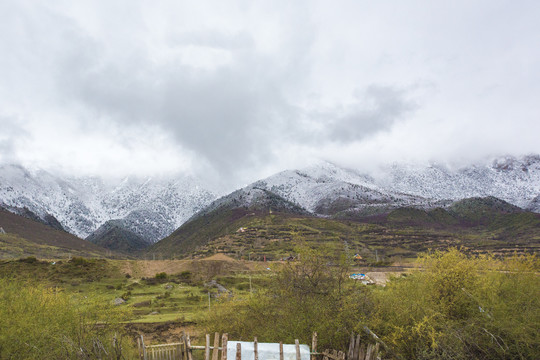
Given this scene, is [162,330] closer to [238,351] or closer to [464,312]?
[238,351]

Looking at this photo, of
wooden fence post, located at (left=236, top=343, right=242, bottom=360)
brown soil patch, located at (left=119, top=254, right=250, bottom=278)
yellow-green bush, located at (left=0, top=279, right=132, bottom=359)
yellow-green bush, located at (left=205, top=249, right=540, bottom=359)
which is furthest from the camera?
brown soil patch, located at (left=119, top=254, right=250, bottom=278)

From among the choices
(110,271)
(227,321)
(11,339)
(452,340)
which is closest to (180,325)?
(227,321)

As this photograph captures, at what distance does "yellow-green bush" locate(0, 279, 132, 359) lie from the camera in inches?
640

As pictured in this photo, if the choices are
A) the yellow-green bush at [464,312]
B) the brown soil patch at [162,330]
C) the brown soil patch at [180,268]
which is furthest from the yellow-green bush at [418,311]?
the brown soil patch at [180,268]

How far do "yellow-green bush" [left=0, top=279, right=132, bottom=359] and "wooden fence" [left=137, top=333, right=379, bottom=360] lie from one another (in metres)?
2.51

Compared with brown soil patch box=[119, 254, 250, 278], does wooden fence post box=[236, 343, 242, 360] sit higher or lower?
higher

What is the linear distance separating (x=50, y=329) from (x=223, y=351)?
1106cm

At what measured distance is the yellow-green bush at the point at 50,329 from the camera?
1625cm

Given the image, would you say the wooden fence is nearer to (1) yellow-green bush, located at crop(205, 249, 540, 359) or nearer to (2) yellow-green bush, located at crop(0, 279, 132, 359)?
(1) yellow-green bush, located at crop(205, 249, 540, 359)

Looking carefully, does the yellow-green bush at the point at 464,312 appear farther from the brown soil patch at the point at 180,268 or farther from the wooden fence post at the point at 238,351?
the brown soil patch at the point at 180,268

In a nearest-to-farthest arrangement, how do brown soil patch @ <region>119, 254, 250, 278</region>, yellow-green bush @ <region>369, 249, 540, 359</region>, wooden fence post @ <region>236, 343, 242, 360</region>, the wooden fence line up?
wooden fence post @ <region>236, 343, 242, 360</region>, the wooden fence, yellow-green bush @ <region>369, 249, 540, 359</region>, brown soil patch @ <region>119, 254, 250, 278</region>

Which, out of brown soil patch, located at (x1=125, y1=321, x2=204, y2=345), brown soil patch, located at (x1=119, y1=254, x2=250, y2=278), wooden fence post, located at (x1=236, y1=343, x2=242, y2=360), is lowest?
brown soil patch, located at (x1=125, y1=321, x2=204, y2=345)

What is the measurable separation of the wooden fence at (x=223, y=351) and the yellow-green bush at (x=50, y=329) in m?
2.51

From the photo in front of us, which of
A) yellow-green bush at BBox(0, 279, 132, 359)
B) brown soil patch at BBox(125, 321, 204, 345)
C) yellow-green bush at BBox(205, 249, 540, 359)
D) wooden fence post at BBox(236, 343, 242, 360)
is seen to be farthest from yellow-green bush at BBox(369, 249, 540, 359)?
brown soil patch at BBox(125, 321, 204, 345)
